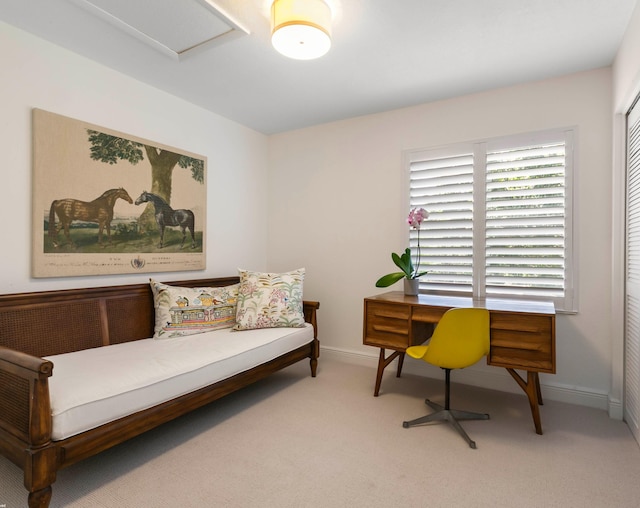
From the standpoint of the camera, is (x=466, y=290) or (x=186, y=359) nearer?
(x=186, y=359)

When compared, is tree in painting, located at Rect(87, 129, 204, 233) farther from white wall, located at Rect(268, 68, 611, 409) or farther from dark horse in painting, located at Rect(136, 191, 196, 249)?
white wall, located at Rect(268, 68, 611, 409)

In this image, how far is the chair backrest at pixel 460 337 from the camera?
2145mm

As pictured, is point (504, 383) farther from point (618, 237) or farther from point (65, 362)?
point (65, 362)

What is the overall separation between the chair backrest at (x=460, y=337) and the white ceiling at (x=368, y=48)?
1.71 metres

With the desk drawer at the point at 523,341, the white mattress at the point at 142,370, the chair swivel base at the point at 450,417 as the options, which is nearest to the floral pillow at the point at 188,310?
the white mattress at the point at 142,370

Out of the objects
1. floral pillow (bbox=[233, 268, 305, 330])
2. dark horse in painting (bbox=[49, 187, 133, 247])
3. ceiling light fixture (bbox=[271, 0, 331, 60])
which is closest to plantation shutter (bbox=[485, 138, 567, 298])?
floral pillow (bbox=[233, 268, 305, 330])

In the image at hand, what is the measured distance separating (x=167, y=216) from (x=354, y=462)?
94.8 inches

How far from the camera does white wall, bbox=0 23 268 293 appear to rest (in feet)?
7.25

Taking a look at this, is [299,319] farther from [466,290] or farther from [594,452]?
[594,452]

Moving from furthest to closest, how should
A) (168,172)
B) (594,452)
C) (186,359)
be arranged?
(168,172) < (186,359) < (594,452)

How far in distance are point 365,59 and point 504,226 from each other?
1688 millimetres

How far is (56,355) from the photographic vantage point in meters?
2.24

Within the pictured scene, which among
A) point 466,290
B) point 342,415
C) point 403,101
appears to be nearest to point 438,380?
point 466,290

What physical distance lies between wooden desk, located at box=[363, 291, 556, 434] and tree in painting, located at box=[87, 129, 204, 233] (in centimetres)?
193
